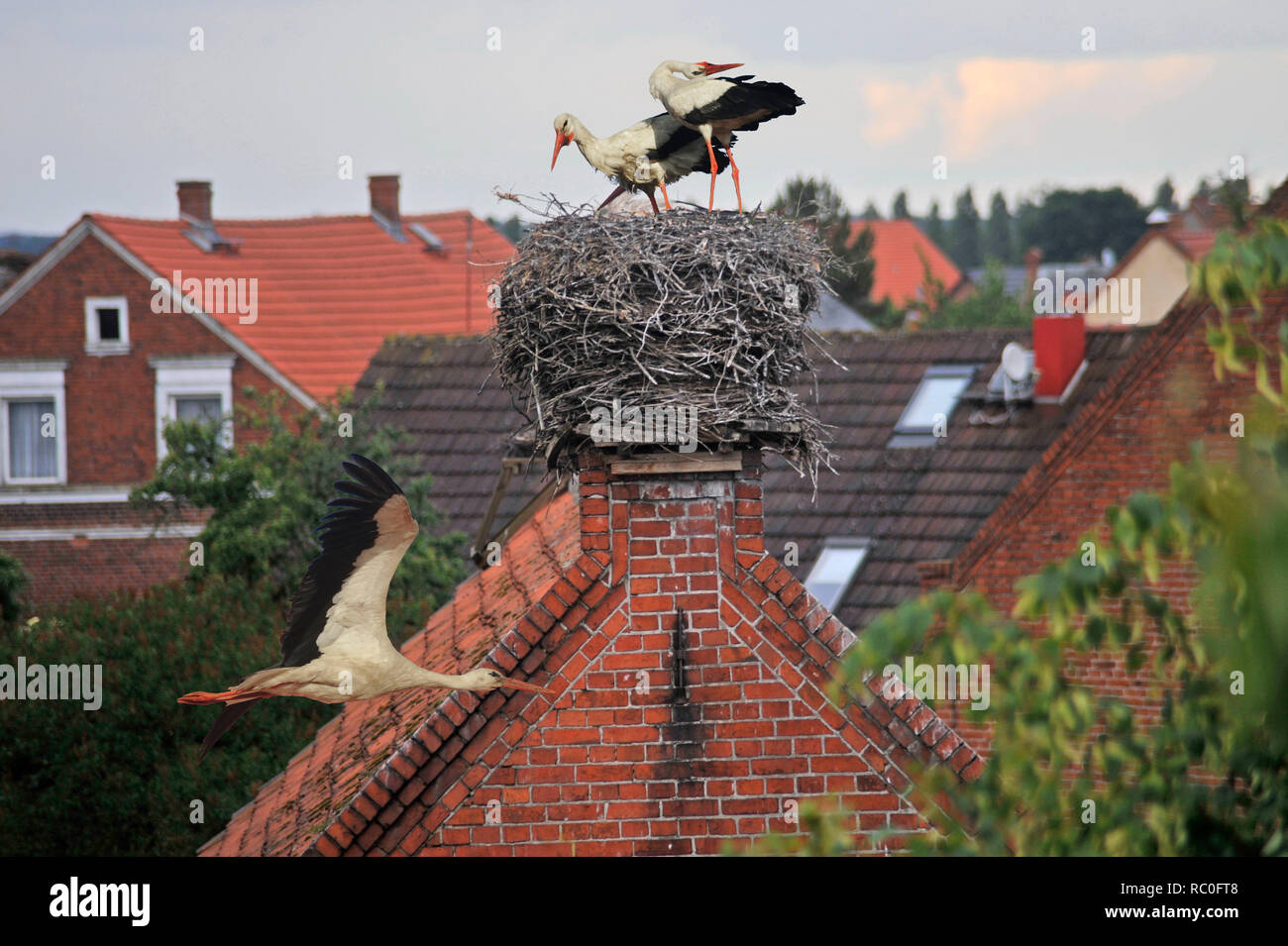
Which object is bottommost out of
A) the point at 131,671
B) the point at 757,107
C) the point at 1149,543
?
the point at 131,671

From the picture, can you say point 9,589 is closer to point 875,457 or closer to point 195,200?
point 875,457

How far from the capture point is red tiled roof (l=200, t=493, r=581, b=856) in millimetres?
7445

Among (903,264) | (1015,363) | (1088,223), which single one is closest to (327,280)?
(1015,363)

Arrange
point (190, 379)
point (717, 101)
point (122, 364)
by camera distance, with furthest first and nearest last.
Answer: point (122, 364), point (190, 379), point (717, 101)

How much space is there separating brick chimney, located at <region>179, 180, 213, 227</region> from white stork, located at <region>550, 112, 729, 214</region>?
26537 mm

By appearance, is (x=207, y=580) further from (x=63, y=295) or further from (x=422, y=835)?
(x=63, y=295)

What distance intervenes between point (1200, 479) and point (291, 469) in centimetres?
1810

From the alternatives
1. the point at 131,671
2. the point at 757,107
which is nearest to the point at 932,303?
the point at 131,671

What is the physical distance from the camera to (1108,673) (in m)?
13.3

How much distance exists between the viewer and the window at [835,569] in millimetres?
17078

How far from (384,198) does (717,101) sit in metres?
28.4

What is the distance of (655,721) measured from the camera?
6.46 metres

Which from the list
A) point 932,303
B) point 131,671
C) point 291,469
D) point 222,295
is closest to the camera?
point 131,671

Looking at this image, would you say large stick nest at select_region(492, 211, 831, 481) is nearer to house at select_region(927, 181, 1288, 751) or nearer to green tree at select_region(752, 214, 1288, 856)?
green tree at select_region(752, 214, 1288, 856)
